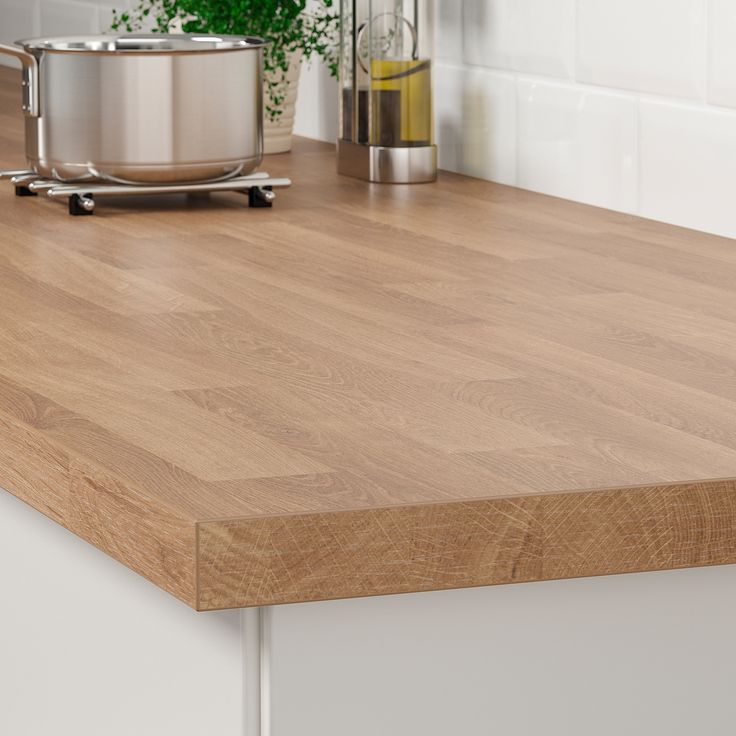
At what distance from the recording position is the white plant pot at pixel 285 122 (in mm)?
1773

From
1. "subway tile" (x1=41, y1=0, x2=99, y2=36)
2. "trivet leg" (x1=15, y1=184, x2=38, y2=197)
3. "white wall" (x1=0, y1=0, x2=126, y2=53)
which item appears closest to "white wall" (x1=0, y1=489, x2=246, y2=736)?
"trivet leg" (x1=15, y1=184, x2=38, y2=197)

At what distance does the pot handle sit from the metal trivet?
71 millimetres

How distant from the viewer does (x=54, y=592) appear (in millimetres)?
775

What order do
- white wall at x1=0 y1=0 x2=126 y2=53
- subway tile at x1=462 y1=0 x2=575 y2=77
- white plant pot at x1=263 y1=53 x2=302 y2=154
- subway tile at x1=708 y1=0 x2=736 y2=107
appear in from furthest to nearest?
white wall at x1=0 y1=0 x2=126 y2=53, white plant pot at x1=263 y1=53 x2=302 y2=154, subway tile at x1=462 y1=0 x2=575 y2=77, subway tile at x1=708 y1=0 x2=736 y2=107

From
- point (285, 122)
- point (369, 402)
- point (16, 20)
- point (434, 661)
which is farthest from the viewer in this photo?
point (16, 20)

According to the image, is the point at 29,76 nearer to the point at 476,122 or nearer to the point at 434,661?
the point at 476,122

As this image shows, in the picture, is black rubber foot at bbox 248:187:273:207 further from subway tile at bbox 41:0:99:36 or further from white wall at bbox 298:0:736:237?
subway tile at bbox 41:0:99:36

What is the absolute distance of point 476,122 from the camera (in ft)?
5.26

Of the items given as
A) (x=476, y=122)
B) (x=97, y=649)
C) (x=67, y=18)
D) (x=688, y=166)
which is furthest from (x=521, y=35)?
(x=67, y=18)

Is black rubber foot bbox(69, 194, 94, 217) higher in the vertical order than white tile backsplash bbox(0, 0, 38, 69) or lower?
lower

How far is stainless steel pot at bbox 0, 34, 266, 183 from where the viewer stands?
1319 mm

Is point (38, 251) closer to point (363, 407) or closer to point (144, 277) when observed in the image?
point (144, 277)

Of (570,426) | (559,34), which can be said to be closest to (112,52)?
(559,34)

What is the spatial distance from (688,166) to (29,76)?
57cm
